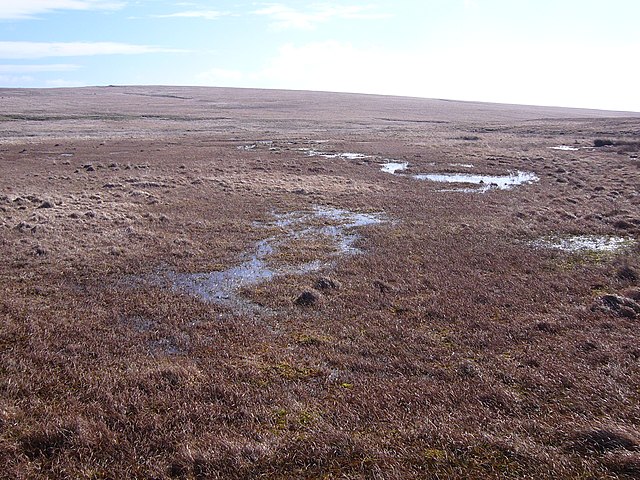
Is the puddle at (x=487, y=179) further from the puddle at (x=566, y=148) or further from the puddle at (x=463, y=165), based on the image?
the puddle at (x=566, y=148)

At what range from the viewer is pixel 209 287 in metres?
15.5

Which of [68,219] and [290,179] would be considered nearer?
[68,219]

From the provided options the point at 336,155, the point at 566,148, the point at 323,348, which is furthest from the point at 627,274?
the point at 566,148

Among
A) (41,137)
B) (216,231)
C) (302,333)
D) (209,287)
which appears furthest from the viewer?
(41,137)

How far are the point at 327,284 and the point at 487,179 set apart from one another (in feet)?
93.9

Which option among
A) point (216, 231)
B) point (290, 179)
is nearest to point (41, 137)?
point (290, 179)

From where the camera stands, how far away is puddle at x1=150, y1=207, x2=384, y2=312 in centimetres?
1514

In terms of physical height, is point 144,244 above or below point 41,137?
below

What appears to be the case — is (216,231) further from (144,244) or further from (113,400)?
(113,400)

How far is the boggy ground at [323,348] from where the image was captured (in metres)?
7.52

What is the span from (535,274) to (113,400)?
1377 centimetres

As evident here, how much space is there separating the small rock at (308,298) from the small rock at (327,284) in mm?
826

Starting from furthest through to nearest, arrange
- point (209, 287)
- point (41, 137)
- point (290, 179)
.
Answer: point (41, 137) < point (290, 179) < point (209, 287)

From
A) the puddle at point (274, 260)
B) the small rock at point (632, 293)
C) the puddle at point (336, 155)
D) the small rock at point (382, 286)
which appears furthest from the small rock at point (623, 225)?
the puddle at point (336, 155)
